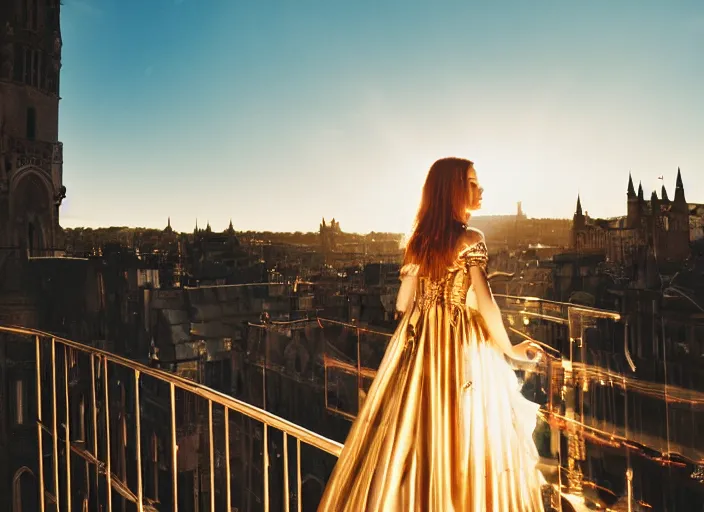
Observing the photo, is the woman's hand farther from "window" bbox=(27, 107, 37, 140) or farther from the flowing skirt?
"window" bbox=(27, 107, 37, 140)

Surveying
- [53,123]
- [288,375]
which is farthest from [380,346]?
[53,123]

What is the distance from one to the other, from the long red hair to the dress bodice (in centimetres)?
3

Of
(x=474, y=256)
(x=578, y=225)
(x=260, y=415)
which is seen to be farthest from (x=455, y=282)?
(x=578, y=225)

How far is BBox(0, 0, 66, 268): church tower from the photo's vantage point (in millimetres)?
22641

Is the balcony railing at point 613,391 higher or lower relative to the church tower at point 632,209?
lower

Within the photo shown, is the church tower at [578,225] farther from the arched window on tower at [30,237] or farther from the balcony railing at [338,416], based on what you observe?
the arched window on tower at [30,237]

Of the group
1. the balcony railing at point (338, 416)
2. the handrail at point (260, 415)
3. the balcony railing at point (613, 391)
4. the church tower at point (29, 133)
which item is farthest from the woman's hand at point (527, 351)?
the church tower at point (29, 133)

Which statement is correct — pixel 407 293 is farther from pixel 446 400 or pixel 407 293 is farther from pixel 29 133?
pixel 29 133

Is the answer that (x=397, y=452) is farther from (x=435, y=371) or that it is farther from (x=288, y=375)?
(x=288, y=375)

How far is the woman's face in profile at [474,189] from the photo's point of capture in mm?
2123

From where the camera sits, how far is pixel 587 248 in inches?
825

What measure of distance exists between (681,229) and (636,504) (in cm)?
1755

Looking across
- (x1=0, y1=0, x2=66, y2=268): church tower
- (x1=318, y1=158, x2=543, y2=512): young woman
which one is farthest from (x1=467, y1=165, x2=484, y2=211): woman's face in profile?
(x1=0, y1=0, x2=66, y2=268): church tower

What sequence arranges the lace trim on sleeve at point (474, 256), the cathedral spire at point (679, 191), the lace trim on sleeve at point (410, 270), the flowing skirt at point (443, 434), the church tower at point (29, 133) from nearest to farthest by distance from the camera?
1. the flowing skirt at point (443, 434)
2. the lace trim on sleeve at point (474, 256)
3. the lace trim on sleeve at point (410, 270)
4. the church tower at point (29, 133)
5. the cathedral spire at point (679, 191)
